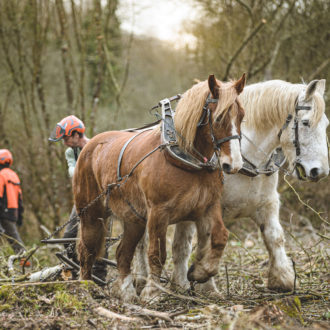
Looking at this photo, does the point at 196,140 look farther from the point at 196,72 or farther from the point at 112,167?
the point at 196,72

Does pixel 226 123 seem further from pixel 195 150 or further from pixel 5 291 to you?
pixel 5 291

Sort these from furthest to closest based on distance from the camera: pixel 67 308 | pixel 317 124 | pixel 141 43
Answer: pixel 141 43 → pixel 317 124 → pixel 67 308

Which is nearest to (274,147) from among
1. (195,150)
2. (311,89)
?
(311,89)

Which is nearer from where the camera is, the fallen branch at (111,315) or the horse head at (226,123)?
the fallen branch at (111,315)

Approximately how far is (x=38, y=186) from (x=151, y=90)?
9494mm

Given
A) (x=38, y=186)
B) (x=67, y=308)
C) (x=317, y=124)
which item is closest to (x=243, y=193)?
(x=317, y=124)

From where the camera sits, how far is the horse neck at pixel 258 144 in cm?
Result: 438

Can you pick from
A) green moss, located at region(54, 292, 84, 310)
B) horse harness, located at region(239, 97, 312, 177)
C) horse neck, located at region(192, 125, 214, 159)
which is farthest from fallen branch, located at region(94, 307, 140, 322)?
horse harness, located at region(239, 97, 312, 177)

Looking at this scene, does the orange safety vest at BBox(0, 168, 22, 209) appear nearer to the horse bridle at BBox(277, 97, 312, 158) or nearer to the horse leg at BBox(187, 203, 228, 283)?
the horse leg at BBox(187, 203, 228, 283)

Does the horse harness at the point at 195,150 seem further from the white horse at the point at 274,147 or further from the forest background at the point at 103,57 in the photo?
the forest background at the point at 103,57

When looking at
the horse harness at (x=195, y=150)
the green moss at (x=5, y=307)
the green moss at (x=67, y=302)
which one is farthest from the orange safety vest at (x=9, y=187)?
the horse harness at (x=195, y=150)

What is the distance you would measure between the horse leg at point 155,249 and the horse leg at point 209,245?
0.95ft

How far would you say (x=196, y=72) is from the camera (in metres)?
12.3

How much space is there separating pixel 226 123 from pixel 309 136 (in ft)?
3.25
